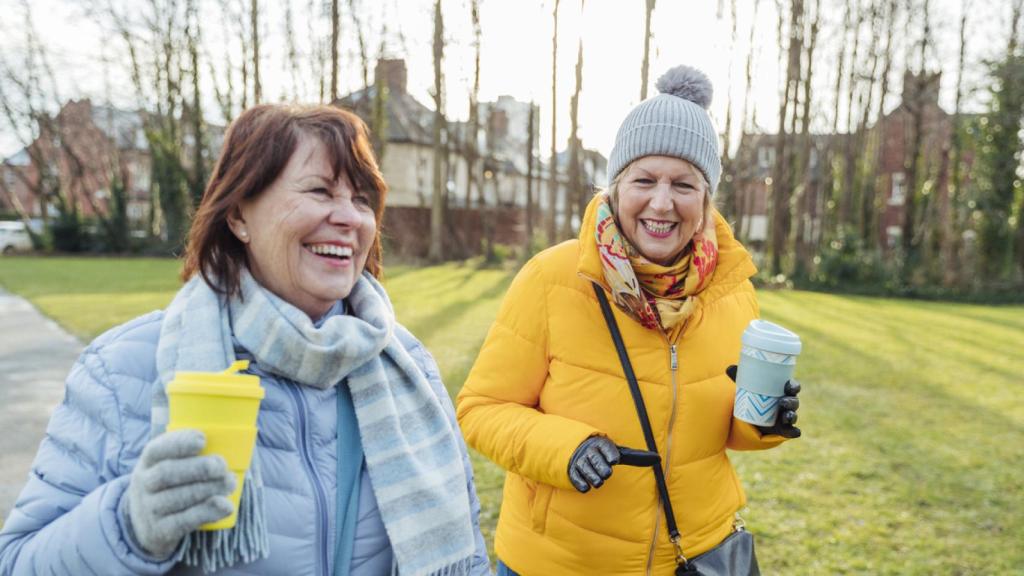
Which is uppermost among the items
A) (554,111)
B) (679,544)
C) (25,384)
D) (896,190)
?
(554,111)

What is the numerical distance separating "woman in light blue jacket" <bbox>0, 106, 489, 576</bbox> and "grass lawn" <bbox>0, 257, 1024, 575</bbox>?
2947mm

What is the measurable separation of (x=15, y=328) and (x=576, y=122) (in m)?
17.6

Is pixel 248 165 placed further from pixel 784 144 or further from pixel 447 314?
pixel 784 144

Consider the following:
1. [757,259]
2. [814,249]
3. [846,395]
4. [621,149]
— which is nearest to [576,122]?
[757,259]

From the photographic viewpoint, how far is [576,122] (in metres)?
24.2

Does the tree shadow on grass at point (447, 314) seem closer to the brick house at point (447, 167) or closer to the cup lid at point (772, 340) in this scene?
the brick house at point (447, 167)

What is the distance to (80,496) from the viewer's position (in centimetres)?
144

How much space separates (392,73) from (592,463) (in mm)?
32035

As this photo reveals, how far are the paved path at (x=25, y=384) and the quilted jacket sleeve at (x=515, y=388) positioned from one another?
12.0ft

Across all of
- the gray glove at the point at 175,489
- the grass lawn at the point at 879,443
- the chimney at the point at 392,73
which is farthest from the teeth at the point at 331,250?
the chimney at the point at 392,73

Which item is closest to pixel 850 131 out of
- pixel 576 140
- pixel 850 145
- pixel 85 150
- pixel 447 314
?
pixel 850 145

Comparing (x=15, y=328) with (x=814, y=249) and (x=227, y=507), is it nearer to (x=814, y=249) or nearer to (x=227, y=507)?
(x=227, y=507)

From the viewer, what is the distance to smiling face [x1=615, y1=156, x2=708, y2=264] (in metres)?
2.37

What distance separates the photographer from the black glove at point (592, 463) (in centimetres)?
202
